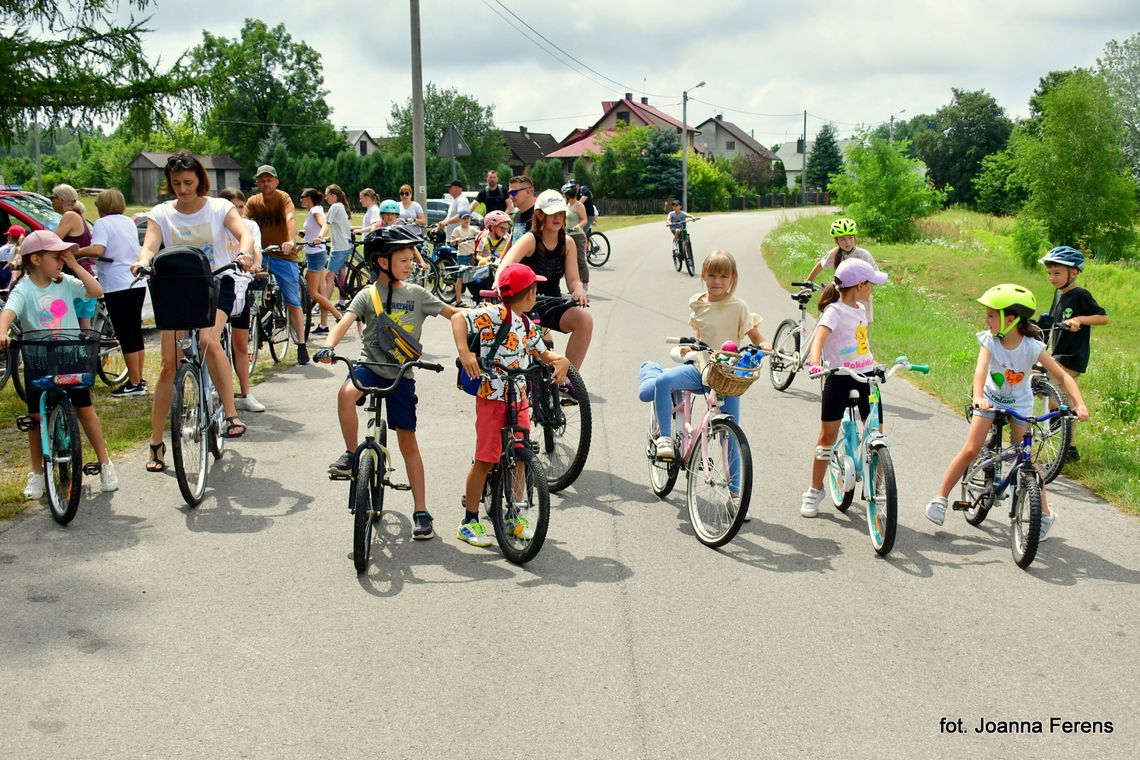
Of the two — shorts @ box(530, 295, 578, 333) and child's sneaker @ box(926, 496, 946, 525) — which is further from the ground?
shorts @ box(530, 295, 578, 333)

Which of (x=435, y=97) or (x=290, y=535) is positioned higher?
(x=435, y=97)

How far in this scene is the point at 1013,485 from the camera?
617cm

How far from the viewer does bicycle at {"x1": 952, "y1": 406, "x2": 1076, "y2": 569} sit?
5812 mm

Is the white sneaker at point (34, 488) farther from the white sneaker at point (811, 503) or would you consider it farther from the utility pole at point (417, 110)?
the utility pole at point (417, 110)

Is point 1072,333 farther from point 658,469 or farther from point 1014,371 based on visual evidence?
point 658,469

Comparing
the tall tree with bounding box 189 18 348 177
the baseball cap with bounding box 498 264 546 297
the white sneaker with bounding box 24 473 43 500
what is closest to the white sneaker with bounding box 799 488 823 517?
the baseball cap with bounding box 498 264 546 297

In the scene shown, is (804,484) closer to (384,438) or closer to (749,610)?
(749,610)

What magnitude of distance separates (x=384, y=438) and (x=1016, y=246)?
40267 millimetres

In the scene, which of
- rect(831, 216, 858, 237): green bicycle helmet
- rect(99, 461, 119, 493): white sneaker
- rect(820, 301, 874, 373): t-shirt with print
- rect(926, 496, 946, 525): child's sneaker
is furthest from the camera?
rect(831, 216, 858, 237): green bicycle helmet

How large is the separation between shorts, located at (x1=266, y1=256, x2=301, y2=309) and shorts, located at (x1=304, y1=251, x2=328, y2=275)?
1759 mm

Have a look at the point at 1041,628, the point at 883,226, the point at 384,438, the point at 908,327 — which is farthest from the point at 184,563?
the point at 883,226

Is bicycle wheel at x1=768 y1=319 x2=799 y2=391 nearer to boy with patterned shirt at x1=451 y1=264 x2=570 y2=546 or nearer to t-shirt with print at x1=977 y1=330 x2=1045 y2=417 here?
t-shirt with print at x1=977 y1=330 x2=1045 y2=417

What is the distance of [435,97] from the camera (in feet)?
352

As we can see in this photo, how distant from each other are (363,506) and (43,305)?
2696 mm
